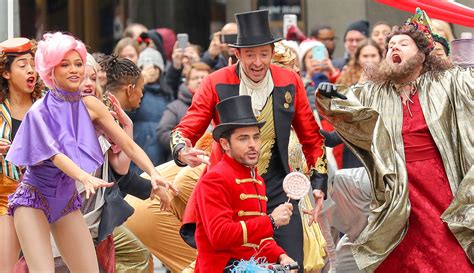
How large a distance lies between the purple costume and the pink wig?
0.45ft

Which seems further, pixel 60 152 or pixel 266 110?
pixel 266 110

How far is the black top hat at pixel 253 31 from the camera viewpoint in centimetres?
874

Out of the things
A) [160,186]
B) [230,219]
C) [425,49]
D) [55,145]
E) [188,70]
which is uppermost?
[425,49]

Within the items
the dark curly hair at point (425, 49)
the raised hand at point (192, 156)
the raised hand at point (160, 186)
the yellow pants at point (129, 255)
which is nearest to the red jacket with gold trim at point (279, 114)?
the raised hand at point (192, 156)

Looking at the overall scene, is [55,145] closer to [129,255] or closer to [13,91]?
[13,91]

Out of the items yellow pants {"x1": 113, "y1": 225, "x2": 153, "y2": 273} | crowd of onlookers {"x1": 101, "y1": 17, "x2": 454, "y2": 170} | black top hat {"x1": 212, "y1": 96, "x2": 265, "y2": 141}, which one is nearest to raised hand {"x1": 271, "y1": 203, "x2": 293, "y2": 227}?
black top hat {"x1": 212, "y1": 96, "x2": 265, "y2": 141}

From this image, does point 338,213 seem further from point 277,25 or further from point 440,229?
point 277,25

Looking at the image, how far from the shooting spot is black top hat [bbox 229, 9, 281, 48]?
874 centimetres

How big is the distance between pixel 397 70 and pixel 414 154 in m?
0.55

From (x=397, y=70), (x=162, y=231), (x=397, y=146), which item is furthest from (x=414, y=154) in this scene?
(x=162, y=231)

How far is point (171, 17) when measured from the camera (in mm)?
20453

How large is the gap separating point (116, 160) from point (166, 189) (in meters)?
1.21

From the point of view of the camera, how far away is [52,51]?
8461 mm

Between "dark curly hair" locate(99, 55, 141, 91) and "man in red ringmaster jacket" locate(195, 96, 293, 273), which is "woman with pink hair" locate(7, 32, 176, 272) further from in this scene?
"dark curly hair" locate(99, 55, 141, 91)
